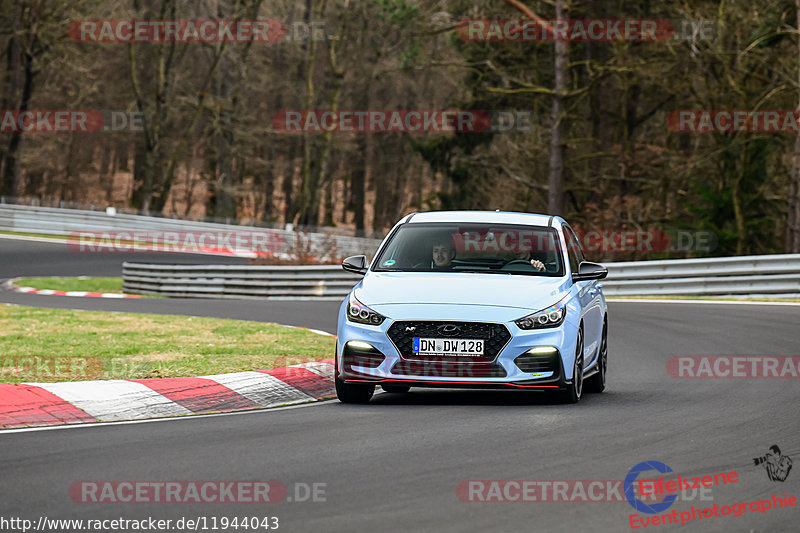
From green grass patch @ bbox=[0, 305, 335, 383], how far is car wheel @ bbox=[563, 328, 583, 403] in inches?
124

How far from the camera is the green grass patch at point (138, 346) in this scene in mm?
11305

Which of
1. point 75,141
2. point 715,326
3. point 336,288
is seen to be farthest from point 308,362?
point 75,141

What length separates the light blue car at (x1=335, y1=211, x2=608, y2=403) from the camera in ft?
31.3

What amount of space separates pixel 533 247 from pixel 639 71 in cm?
2729

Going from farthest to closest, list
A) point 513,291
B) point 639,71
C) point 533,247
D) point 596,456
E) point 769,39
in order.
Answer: point 639,71
point 769,39
point 533,247
point 513,291
point 596,456

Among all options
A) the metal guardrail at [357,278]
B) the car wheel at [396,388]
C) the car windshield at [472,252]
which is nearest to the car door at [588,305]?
the car windshield at [472,252]

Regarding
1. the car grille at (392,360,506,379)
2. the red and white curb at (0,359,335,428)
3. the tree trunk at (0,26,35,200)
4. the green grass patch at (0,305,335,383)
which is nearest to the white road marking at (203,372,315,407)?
the red and white curb at (0,359,335,428)

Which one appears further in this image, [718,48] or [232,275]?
[718,48]

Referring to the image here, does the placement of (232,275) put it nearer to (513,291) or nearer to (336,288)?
(336,288)

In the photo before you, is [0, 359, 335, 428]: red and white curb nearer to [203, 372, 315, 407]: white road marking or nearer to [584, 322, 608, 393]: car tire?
[203, 372, 315, 407]: white road marking

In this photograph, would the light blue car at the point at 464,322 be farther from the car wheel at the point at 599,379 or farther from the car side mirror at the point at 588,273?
the car wheel at the point at 599,379


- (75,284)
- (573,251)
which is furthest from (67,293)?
(573,251)

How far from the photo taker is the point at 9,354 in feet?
41.5

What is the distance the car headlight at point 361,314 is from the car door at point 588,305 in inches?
74.3
